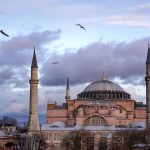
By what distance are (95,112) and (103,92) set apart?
7.04 m

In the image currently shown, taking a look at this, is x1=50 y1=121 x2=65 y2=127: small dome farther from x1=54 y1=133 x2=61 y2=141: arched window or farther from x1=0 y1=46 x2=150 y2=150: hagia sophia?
x1=54 y1=133 x2=61 y2=141: arched window

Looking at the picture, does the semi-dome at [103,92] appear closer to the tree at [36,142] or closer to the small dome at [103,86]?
the small dome at [103,86]

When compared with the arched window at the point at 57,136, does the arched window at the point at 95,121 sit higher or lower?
higher

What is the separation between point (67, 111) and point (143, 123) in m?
13.1

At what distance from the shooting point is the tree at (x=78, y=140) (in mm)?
79312

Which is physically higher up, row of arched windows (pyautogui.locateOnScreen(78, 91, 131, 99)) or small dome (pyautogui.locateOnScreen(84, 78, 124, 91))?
small dome (pyautogui.locateOnScreen(84, 78, 124, 91))

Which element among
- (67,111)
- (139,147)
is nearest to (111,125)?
(67,111)

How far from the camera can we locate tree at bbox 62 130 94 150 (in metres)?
79.3

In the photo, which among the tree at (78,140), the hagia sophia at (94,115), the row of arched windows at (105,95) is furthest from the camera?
the row of arched windows at (105,95)

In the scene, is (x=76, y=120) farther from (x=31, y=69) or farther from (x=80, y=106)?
(x=31, y=69)

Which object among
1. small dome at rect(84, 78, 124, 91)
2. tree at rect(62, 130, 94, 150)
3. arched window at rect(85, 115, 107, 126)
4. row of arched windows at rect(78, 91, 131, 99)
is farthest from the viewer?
small dome at rect(84, 78, 124, 91)

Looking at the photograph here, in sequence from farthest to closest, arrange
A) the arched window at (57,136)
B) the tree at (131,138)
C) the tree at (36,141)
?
the arched window at (57,136), the tree at (36,141), the tree at (131,138)

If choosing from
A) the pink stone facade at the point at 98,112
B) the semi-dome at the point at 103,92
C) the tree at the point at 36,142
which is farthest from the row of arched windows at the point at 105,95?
the tree at the point at 36,142

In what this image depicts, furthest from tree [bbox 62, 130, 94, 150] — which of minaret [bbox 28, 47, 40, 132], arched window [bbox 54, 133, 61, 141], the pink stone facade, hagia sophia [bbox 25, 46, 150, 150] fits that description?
the pink stone facade
